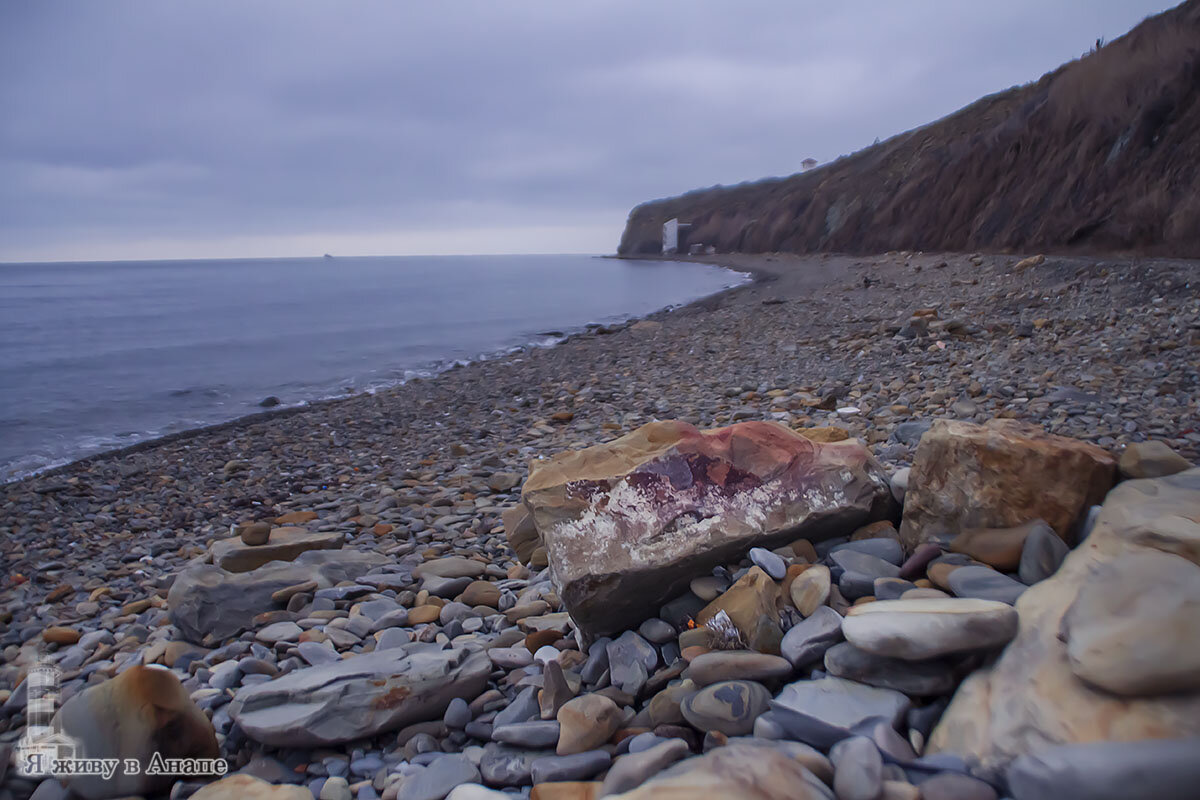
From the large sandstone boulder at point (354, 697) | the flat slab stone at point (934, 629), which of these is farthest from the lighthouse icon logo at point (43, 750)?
the flat slab stone at point (934, 629)

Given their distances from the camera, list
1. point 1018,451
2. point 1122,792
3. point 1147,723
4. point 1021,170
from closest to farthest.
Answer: point 1122,792, point 1147,723, point 1018,451, point 1021,170

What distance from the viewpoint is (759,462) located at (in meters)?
3.06

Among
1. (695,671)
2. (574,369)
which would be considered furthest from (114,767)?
(574,369)

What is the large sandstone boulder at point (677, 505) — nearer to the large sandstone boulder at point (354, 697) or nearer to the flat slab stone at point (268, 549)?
the large sandstone boulder at point (354, 697)

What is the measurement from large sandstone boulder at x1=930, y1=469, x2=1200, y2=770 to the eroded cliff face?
473 inches

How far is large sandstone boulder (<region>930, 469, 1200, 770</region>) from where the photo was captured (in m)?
1.45

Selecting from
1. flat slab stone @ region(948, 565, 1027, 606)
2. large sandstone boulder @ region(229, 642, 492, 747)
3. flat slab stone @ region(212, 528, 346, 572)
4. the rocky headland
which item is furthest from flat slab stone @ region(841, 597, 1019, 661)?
flat slab stone @ region(212, 528, 346, 572)

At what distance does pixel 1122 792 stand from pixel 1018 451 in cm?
152

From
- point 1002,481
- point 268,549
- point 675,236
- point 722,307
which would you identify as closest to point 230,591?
point 268,549

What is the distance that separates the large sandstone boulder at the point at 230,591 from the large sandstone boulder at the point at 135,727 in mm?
1168

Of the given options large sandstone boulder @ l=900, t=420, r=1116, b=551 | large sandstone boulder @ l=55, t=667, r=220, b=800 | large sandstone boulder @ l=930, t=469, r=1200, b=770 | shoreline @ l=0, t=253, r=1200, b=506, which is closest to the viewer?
large sandstone boulder @ l=930, t=469, r=1200, b=770

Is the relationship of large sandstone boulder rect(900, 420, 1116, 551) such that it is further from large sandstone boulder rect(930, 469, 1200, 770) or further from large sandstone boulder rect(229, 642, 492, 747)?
large sandstone boulder rect(229, 642, 492, 747)

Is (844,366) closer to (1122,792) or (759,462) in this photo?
(759,462)

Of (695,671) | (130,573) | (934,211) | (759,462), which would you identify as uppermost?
(934,211)
